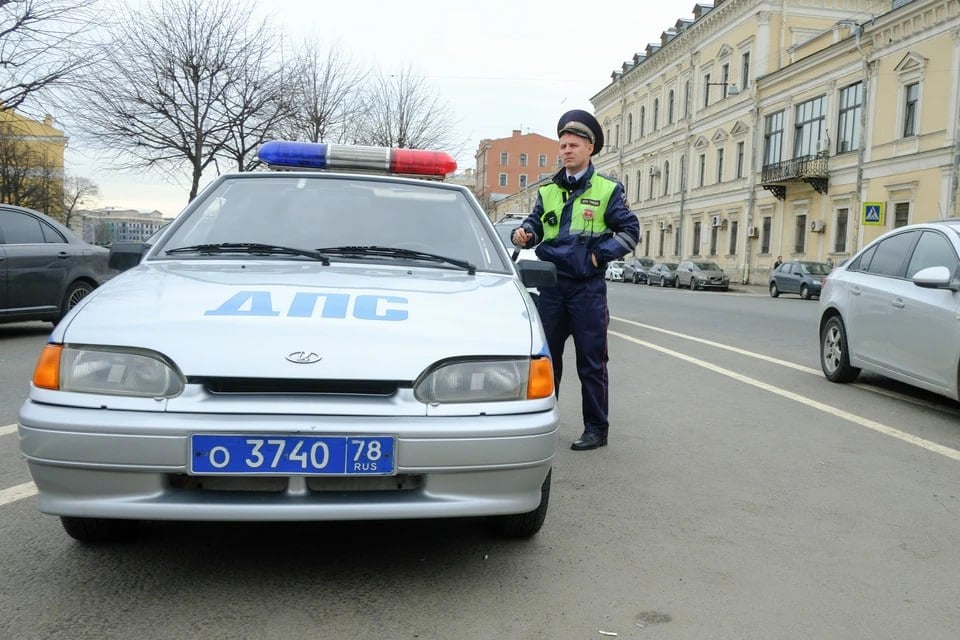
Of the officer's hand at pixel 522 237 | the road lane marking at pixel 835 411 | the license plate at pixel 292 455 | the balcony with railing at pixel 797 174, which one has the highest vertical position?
the balcony with railing at pixel 797 174

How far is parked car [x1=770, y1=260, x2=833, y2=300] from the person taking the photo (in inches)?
1105

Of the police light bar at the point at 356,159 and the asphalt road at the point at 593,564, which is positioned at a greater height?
the police light bar at the point at 356,159

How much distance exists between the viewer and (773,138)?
126 feet

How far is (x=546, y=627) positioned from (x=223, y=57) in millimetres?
26639

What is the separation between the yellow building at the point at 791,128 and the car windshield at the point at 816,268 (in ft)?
7.36

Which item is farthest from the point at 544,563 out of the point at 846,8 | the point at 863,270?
the point at 846,8

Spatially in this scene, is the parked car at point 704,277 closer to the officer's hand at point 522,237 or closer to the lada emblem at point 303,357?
the officer's hand at point 522,237

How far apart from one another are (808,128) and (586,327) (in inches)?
1370

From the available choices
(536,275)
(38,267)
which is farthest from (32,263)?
(536,275)

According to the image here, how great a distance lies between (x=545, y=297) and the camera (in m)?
4.78

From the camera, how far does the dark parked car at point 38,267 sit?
30.5ft

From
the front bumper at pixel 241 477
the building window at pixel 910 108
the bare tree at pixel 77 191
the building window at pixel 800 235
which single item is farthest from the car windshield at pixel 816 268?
the bare tree at pixel 77 191

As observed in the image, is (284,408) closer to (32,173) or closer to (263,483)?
(263,483)

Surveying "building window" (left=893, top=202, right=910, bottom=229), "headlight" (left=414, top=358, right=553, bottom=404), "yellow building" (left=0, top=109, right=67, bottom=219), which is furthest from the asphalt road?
"yellow building" (left=0, top=109, right=67, bottom=219)
